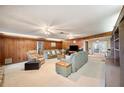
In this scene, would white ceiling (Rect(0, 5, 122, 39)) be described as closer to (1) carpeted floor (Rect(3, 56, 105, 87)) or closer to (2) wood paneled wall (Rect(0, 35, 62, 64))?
(1) carpeted floor (Rect(3, 56, 105, 87))

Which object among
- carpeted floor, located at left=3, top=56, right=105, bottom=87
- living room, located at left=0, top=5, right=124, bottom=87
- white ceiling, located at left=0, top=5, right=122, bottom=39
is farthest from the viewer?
carpeted floor, located at left=3, top=56, right=105, bottom=87

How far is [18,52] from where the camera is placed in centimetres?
616

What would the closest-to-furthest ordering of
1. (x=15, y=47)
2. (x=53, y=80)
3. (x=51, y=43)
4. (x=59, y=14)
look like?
(x=59, y=14) → (x=53, y=80) → (x=15, y=47) → (x=51, y=43)

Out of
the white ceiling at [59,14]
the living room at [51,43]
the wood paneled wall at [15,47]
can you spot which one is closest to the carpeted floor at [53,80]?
the living room at [51,43]

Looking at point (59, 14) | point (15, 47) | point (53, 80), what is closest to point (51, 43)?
point (15, 47)

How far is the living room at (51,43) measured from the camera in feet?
7.26

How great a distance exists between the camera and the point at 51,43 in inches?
360

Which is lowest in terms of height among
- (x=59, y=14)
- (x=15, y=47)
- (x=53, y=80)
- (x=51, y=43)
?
(x=53, y=80)

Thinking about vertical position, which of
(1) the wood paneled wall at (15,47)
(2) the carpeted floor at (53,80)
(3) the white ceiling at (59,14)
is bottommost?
(2) the carpeted floor at (53,80)

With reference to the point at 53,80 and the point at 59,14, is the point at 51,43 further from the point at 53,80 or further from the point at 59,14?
the point at 59,14

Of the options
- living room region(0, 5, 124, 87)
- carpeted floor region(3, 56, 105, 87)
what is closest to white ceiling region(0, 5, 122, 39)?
living room region(0, 5, 124, 87)

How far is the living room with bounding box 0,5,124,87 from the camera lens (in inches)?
87.1

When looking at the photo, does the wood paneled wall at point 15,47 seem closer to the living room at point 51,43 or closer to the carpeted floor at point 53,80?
the living room at point 51,43
